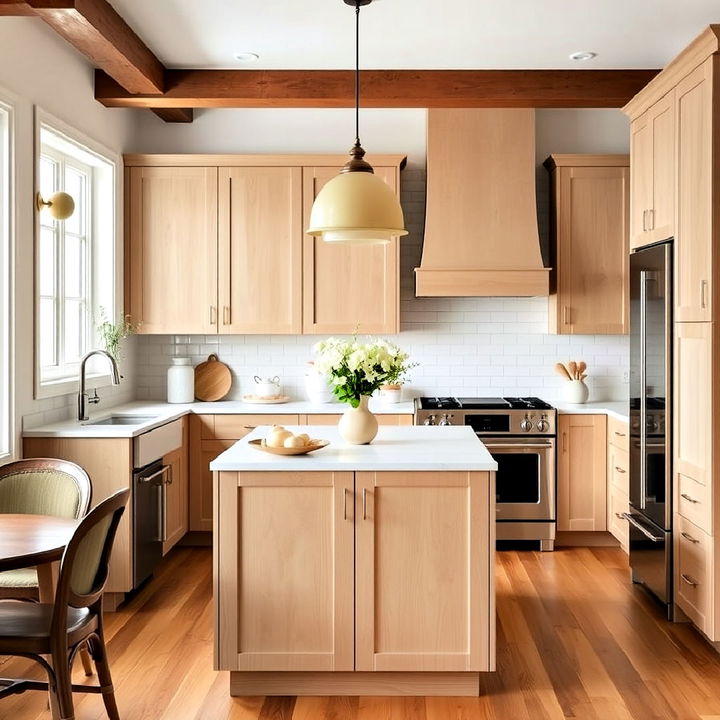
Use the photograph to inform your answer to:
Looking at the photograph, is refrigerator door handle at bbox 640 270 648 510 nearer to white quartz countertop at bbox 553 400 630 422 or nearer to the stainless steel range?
white quartz countertop at bbox 553 400 630 422

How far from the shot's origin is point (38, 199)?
4238 millimetres

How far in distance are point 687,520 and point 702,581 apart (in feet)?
1.02

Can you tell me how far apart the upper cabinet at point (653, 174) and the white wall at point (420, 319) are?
140 cm

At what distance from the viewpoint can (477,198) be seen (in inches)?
217

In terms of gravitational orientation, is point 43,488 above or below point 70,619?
above

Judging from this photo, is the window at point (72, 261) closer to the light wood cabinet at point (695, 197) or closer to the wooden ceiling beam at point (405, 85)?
the wooden ceiling beam at point (405, 85)

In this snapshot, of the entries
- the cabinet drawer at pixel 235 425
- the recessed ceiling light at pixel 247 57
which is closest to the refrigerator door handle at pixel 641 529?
the cabinet drawer at pixel 235 425

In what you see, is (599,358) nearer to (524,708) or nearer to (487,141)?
(487,141)

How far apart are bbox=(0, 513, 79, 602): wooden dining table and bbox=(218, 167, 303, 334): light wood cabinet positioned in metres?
2.68

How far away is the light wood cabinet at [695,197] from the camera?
3537 mm

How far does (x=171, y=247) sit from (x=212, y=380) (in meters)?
1.01

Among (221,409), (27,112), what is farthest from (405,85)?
(221,409)

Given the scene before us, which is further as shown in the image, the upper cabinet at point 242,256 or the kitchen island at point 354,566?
the upper cabinet at point 242,256

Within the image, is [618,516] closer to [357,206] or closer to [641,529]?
[641,529]
